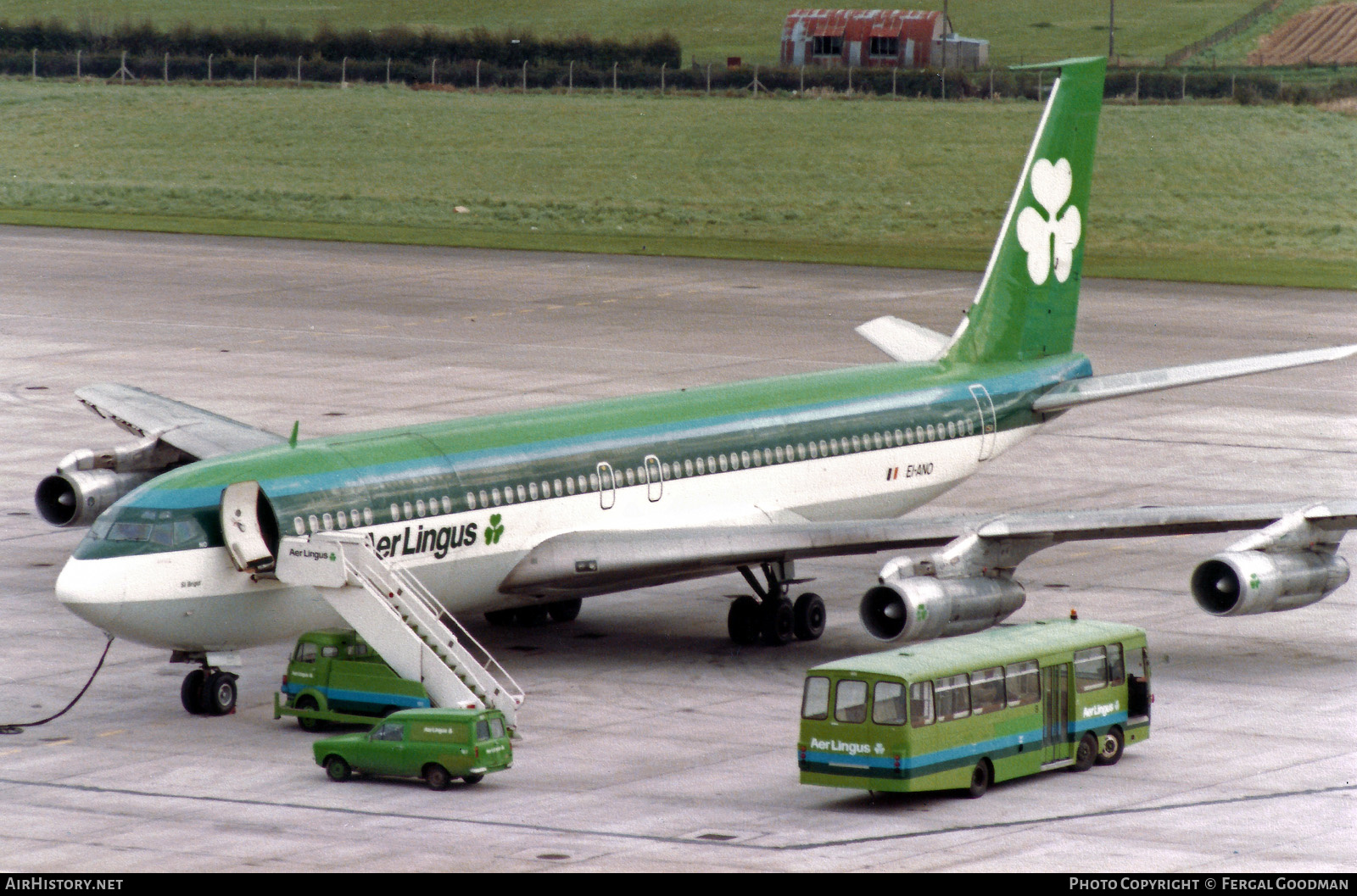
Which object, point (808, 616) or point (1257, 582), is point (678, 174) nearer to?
point (808, 616)

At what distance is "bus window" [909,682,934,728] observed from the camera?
1136 inches

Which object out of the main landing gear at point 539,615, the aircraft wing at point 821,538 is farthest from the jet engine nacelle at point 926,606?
the main landing gear at point 539,615

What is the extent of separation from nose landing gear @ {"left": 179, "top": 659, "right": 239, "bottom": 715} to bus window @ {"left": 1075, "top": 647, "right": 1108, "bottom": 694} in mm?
13234

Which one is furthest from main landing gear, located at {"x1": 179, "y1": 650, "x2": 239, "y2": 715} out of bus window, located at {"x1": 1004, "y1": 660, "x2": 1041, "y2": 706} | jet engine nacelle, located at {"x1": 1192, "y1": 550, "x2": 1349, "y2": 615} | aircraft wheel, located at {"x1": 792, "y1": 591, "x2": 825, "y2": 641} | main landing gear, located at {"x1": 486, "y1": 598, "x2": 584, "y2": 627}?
jet engine nacelle, located at {"x1": 1192, "y1": 550, "x2": 1349, "y2": 615}

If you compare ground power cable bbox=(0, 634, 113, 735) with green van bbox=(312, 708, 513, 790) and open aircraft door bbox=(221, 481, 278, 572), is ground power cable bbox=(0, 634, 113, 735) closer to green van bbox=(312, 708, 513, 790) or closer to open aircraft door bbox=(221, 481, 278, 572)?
open aircraft door bbox=(221, 481, 278, 572)

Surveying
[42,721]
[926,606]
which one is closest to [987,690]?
[926,606]

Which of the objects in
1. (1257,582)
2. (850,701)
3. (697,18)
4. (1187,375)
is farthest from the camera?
(697,18)

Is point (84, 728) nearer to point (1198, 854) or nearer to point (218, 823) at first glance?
point (218, 823)

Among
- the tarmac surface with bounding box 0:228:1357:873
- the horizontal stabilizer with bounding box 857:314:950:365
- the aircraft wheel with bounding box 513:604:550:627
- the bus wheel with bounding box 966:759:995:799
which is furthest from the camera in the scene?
the horizontal stabilizer with bounding box 857:314:950:365

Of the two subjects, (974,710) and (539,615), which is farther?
(539,615)

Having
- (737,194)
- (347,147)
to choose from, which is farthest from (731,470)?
(347,147)

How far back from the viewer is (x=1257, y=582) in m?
35.6

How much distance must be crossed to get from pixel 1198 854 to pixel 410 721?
10.9m

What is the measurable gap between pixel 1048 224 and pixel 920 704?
820 inches
